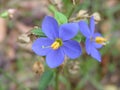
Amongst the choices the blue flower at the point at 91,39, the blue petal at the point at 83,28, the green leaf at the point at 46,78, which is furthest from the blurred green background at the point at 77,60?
the blue petal at the point at 83,28

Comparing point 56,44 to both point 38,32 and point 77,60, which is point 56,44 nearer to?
point 38,32

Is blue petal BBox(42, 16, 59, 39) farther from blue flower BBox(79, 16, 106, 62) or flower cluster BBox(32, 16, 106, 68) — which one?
blue flower BBox(79, 16, 106, 62)

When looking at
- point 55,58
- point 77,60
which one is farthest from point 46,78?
point 77,60

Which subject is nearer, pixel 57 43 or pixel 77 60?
pixel 57 43

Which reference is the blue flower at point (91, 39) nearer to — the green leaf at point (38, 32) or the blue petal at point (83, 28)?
the blue petal at point (83, 28)

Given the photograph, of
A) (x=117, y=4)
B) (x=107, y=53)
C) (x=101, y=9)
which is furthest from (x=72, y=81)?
(x=117, y=4)

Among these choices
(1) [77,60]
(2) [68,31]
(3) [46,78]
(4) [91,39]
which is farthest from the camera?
(1) [77,60]
